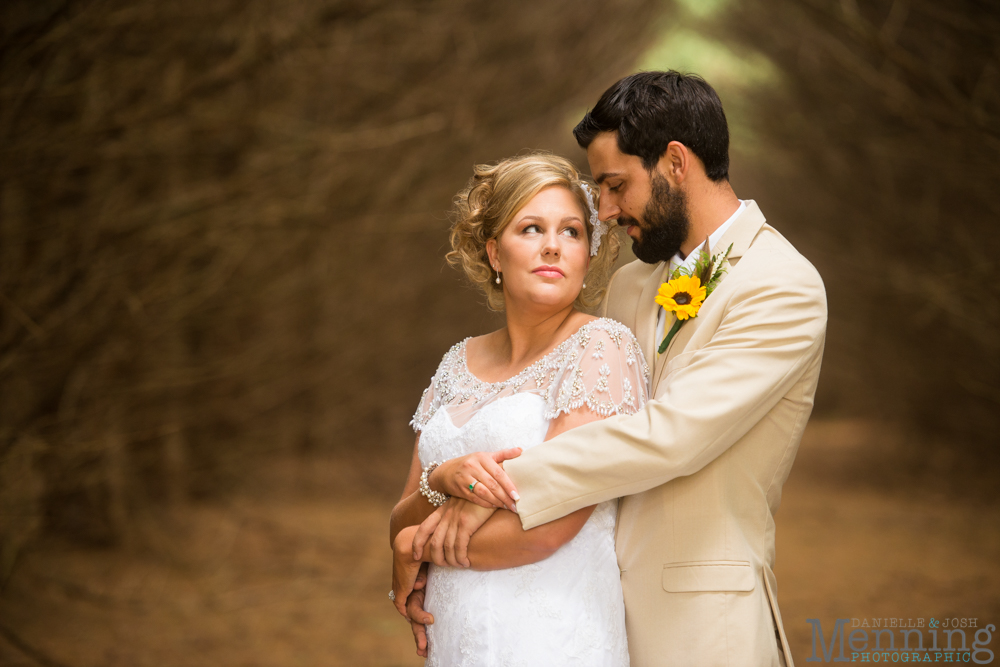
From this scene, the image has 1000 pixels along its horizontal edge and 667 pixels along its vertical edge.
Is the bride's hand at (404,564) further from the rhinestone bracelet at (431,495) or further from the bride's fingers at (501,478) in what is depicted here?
the bride's fingers at (501,478)

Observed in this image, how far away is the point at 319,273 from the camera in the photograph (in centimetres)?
826

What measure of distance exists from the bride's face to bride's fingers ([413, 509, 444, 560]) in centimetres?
63

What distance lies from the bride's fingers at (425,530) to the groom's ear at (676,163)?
1.12 metres

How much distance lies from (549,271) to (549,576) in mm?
795

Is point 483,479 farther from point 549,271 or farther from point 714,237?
point 714,237

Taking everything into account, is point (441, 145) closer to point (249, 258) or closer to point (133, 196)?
point (249, 258)

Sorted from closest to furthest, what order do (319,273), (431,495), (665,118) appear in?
(431,495)
(665,118)
(319,273)

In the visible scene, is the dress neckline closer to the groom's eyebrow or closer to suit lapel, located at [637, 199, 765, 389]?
suit lapel, located at [637, 199, 765, 389]

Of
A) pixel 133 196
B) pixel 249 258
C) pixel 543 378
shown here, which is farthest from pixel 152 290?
pixel 543 378

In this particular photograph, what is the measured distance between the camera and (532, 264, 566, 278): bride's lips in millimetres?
2393

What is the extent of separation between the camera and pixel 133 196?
577cm

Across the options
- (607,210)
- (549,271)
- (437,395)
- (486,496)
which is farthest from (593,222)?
(486,496)

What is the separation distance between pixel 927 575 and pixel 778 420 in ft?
17.1

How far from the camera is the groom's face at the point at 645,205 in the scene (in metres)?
2.51
